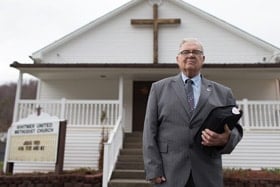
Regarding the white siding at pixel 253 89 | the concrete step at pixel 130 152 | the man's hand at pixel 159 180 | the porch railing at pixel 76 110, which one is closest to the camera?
the man's hand at pixel 159 180

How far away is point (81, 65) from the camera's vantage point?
28.5 feet

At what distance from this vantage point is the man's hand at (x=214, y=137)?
1.77 m

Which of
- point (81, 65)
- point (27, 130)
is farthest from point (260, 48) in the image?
point (27, 130)

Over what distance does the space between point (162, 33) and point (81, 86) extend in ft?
12.8

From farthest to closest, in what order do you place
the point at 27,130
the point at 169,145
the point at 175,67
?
→ the point at 175,67 < the point at 27,130 < the point at 169,145

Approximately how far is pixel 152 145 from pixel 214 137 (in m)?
0.46

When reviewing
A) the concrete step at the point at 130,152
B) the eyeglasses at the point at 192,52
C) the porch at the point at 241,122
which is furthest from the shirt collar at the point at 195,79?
the concrete step at the point at 130,152

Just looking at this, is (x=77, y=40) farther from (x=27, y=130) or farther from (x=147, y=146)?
(x=147, y=146)

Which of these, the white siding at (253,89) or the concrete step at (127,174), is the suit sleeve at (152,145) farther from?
the white siding at (253,89)

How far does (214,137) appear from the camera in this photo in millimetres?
1767

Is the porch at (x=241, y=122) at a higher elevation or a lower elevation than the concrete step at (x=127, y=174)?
higher

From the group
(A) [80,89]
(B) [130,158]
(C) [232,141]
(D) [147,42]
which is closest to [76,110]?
(A) [80,89]

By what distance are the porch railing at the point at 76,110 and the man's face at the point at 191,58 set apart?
6544 millimetres

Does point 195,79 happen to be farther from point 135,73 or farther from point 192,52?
point 135,73
